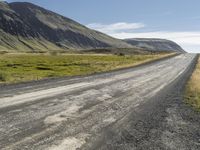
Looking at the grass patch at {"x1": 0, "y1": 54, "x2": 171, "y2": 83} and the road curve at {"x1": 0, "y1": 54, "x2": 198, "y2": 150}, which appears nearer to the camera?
the road curve at {"x1": 0, "y1": 54, "x2": 198, "y2": 150}

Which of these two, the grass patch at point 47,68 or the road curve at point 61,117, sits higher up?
the road curve at point 61,117

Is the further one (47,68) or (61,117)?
(47,68)

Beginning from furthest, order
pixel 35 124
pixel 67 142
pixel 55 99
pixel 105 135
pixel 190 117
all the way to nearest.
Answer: pixel 55 99
pixel 190 117
pixel 35 124
pixel 105 135
pixel 67 142

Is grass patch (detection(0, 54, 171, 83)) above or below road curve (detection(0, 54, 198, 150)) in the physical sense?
below

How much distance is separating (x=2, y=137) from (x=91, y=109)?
5786mm

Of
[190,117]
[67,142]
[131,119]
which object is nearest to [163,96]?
[190,117]

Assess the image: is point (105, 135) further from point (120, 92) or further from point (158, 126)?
point (120, 92)

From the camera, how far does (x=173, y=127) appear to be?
1245 centimetres

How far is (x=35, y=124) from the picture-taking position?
11430 millimetres

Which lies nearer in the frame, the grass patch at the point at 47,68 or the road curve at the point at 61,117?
the road curve at the point at 61,117

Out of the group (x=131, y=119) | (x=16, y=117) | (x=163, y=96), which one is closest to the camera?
(x=16, y=117)

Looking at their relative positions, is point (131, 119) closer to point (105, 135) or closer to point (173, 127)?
point (173, 127)

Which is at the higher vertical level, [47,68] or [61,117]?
[61,117]

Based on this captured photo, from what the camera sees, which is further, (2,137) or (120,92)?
(120,92)
